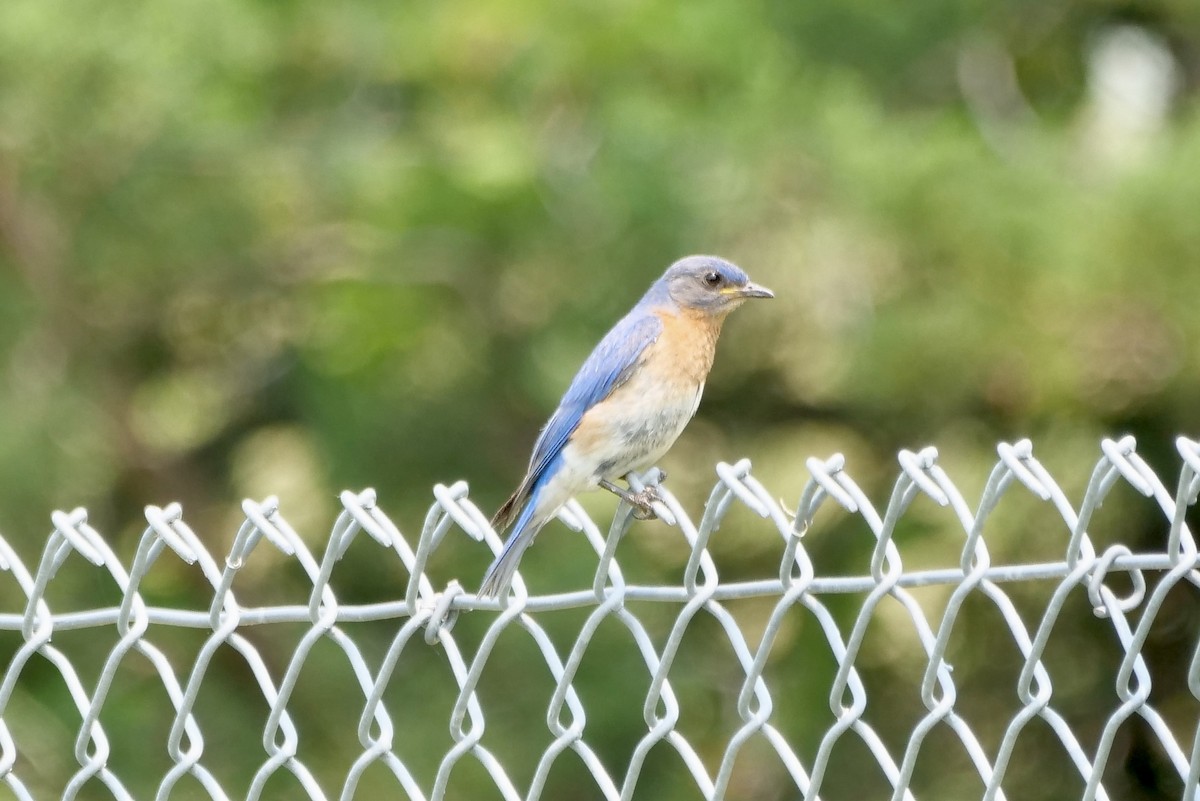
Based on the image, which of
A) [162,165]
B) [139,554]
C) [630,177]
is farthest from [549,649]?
[162,165]

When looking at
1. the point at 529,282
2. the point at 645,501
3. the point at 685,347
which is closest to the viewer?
the point at 645,501

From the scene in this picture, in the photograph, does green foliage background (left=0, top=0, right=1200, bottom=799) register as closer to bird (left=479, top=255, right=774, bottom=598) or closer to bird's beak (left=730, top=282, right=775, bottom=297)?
bird's beak (left=730, top=282, right=775, bottom=297)

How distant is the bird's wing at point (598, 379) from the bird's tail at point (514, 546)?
362 millimetres

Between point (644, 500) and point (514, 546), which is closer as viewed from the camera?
point (644, 500)

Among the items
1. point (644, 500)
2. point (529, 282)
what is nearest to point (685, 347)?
point (644, 500)

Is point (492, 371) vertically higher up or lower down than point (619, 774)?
higher up

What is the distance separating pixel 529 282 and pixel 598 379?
2011mm

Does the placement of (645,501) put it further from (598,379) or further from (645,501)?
(598,379)

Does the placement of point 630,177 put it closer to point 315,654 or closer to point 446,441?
point 446,441

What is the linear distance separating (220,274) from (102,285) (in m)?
0.47

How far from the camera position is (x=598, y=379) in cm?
427

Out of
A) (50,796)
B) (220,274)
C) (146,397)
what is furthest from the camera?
(146,397)

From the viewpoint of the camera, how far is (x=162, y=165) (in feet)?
21.1

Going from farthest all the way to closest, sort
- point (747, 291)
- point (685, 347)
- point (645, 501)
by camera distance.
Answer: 1. point (747, 291)
2. point (685, 347)
3. point (645, 501)
